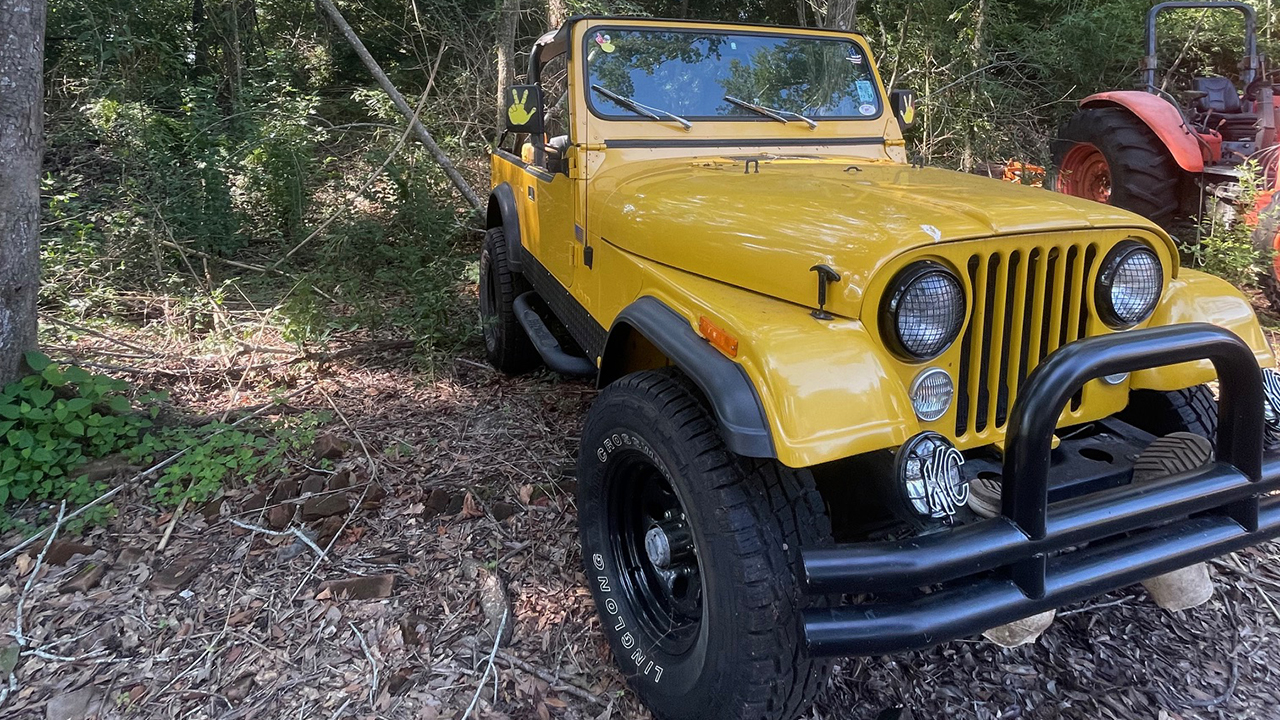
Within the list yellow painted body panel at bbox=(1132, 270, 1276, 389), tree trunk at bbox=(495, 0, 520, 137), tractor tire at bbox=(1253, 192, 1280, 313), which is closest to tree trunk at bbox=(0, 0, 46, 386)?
yellow painted body panel at bbox=(1132, 270, 1276, 389)

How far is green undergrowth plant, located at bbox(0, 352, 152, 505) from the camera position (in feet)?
10.1

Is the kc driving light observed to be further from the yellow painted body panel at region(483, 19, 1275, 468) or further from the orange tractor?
the orange tractor

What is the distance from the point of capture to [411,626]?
251 cm

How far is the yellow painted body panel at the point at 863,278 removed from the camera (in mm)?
1715

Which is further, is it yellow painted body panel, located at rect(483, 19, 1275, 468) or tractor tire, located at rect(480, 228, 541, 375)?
tractor tire, located at rect(480, 228, 541, 375)

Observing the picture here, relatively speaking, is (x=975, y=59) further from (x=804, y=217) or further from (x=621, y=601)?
(x=621, y=601)

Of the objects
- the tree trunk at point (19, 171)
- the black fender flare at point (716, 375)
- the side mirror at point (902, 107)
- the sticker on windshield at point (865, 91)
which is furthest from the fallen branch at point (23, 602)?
the side mirror at point (902, 107)

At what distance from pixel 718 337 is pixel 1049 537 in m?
0.82

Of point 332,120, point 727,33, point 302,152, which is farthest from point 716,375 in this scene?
point 332,120

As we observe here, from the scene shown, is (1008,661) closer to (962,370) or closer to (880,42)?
(962,370)

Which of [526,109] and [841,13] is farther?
[841,13]

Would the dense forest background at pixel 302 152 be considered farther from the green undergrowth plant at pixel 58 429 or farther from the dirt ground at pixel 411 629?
the dirt ground at pixel 411 629

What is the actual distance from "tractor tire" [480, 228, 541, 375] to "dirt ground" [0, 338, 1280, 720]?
4.09 ft

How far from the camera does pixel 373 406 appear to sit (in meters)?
Answer: 4.01
